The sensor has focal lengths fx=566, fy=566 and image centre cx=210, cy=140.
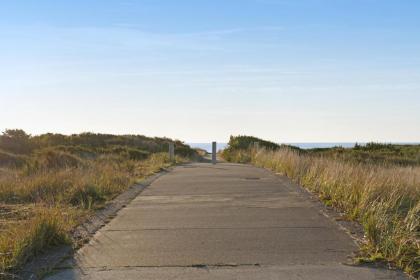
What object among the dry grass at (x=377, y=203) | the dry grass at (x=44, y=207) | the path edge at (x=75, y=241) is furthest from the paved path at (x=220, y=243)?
the dry grass at (x=44, y=207)

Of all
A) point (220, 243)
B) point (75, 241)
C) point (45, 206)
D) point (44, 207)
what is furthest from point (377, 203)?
point (45, 206)

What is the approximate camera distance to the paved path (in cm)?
634

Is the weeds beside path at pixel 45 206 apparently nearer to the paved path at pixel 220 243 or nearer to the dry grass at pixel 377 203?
the paved path at pixel 220 243

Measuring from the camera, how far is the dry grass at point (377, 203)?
22.9ft

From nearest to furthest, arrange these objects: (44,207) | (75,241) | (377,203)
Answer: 1. (75,241)
2. (377,203)
3. (44,207)

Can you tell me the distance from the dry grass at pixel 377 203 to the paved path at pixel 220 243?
0.40 meters

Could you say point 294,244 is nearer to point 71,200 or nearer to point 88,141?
point 71,200

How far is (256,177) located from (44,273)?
12.0 meters

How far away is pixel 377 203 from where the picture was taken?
9.51 metres

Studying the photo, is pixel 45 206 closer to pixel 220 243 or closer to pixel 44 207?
pixel 44 207

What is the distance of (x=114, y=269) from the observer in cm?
652

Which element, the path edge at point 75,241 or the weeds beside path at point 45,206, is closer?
the path edge at point 75,241

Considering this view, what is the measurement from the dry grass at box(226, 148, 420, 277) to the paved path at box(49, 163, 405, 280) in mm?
401

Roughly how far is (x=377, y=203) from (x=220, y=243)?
10.5ft
